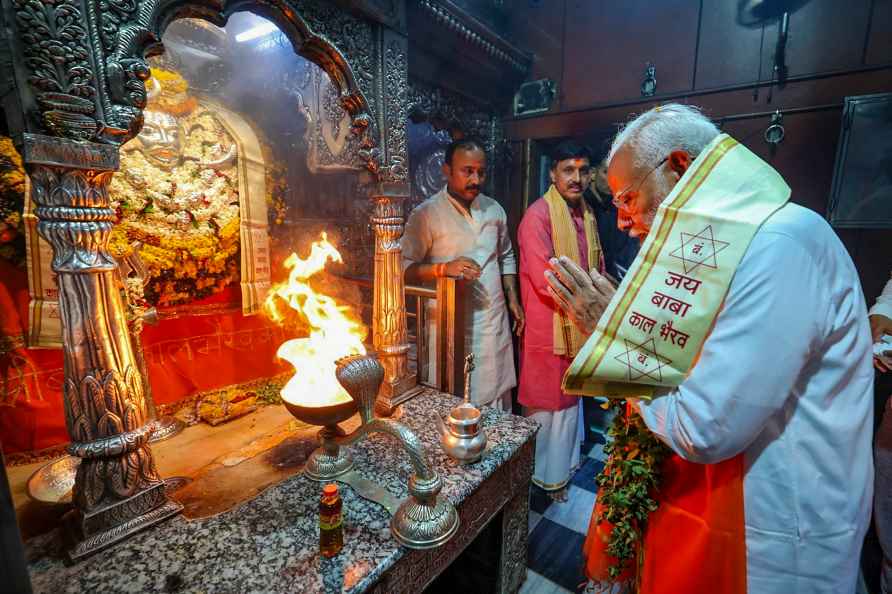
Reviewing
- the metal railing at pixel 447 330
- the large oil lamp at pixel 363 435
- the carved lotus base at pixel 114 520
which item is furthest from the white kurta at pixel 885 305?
the carved lotus base at pixel 114 520

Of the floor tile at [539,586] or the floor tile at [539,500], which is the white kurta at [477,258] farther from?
the floor tile at [539,586]

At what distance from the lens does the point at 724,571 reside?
4.02ft

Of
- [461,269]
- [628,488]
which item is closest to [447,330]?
[461,269]

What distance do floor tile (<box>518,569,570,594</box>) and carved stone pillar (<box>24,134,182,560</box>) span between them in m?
2.01

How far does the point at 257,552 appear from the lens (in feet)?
4.45

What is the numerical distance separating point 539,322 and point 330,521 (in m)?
2.27

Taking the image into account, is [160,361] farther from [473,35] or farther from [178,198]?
[473,35]

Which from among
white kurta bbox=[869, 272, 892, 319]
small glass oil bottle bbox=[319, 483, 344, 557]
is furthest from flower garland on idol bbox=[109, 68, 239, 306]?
white kurta bbox=[869, 272, 892, 319]

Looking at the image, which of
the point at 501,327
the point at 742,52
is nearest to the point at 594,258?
the point at 501,327

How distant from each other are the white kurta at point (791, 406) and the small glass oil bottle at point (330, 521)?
101cm

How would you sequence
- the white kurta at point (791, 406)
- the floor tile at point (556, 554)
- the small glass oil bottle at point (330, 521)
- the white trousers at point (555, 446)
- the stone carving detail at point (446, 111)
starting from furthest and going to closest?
1. the white trousers at point (555, 446)
2. the stone carving detail at point (446, 111)
3. the floor tile at point (556, 554)
4. the small glass oil bottle at point (330, 521)
5. the white kurta at point (791, 406)

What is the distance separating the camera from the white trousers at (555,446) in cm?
324

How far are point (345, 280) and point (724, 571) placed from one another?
3.20 meters

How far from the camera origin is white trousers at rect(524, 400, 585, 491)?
3.24 m
